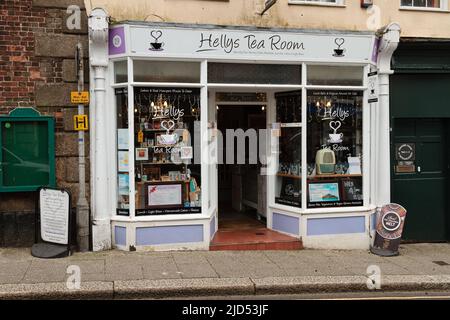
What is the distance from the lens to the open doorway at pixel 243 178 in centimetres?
1014

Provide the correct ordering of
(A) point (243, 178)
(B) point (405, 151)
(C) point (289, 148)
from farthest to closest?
(A) point (243, 178) < (B) point (405, 151) < (C) point (289, 148)

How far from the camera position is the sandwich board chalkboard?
792 cm

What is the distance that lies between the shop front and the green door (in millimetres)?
756

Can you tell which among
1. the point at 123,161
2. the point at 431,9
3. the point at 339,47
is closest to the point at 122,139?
the point at 123,161

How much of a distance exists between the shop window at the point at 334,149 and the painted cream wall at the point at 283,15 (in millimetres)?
1328

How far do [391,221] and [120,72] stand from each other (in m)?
5.30

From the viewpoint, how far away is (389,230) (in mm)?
8828

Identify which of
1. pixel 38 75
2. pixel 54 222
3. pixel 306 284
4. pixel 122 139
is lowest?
pixel 306 284

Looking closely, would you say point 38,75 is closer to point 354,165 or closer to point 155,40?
point 155,40

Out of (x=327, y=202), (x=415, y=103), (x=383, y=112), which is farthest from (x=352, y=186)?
(x=415, y=103)

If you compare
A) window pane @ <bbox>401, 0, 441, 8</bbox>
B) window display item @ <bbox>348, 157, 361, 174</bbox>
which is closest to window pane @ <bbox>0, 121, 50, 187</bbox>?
window display item @ <bbox>348, 157, 361, 174</bbox>

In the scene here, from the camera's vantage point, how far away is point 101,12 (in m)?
7.94

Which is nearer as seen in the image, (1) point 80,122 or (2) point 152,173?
(1) point 80,122

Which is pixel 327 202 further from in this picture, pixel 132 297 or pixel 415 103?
pixel 132 297
